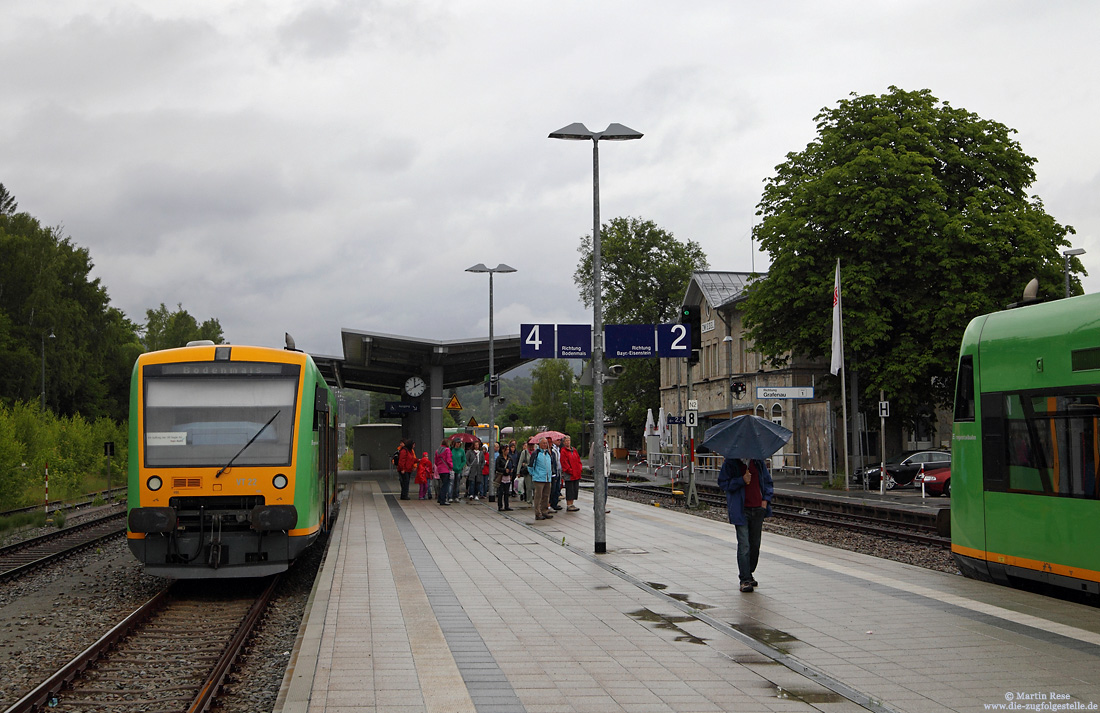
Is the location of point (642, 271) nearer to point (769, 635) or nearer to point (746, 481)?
point (746, 481)

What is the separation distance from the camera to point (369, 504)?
2723cm

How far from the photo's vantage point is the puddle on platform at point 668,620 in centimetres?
855

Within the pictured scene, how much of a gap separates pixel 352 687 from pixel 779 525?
57.2ft

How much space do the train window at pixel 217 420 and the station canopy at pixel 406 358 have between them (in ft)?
54.8

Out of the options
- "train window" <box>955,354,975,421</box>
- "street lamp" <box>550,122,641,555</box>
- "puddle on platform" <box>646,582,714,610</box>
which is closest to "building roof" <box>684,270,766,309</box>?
"street lamp" <box>550,122,641,555</box>

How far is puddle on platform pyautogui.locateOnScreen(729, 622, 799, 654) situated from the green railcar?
10.8ft

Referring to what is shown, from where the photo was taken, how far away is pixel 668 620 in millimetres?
9477

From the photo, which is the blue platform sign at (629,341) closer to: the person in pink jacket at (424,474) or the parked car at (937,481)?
the person in pink jacket at (424,474)

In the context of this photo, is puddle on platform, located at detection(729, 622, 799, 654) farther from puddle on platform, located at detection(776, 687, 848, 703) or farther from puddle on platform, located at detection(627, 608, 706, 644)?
puddle on platform, located at detection(776, 687, 848, 703)

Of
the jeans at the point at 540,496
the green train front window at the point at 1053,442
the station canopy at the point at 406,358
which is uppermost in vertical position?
the station canopy at the point at 406,358

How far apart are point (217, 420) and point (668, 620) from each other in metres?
6.33

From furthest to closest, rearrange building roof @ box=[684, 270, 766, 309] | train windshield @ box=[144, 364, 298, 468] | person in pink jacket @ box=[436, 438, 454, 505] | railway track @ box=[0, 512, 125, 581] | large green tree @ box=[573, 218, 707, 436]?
large green tree @ box=[573, 218, 707, 436] < building roof @ box=[684, 270, 766, 309] < person in pink jacket @ box=[436, 438, 454, 505] < railway track @ box=[0, 512, 125, 581] < train windshield @ box=[144, 364, 298, 468]

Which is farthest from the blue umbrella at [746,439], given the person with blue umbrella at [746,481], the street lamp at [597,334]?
the street lamp at [597,334]

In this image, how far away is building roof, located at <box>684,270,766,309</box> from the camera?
60656 millimetres
